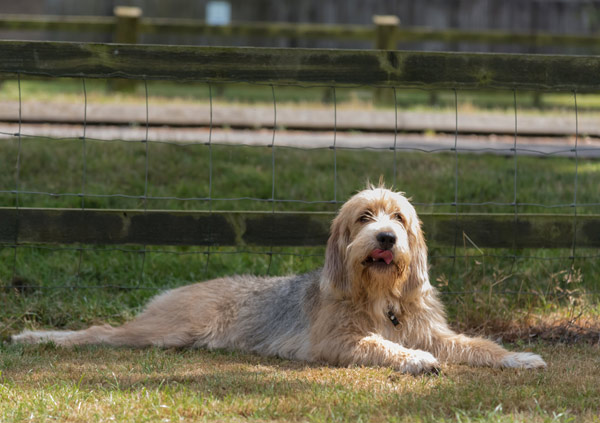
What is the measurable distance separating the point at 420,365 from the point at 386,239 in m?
0.80

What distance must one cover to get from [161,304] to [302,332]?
1209 mm

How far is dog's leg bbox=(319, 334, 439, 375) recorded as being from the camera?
502cm

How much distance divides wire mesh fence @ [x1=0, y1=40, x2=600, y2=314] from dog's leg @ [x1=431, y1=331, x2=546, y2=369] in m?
0.97

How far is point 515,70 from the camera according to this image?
20.4 ft

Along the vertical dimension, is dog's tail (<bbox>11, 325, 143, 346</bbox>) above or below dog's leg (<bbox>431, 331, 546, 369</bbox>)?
below

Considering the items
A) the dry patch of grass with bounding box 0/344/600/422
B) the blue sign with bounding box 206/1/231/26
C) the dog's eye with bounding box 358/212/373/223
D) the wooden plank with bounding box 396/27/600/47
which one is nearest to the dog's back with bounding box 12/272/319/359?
the dry patch of grass with bounding box 0/344/600/422

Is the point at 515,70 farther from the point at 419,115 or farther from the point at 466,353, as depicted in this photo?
the point at 419,115

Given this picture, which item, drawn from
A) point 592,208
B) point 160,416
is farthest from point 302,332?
point 592,208

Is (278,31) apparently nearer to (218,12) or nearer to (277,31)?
(277,31)

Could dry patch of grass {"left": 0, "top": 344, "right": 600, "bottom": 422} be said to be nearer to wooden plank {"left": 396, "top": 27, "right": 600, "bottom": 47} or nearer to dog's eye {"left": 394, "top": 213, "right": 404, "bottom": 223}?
dog's eye {"left": 394, "top": 213, "right": 404, "bottom": 223}

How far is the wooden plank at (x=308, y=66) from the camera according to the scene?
6.11 m

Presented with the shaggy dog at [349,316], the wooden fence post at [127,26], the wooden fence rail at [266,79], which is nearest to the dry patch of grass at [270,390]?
the shaggy dog at [349,316]

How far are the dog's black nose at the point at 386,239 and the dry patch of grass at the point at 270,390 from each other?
0.77 metres

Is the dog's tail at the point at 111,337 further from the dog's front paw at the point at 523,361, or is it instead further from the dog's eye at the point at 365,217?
the dog's front paw at the point at 523,361
